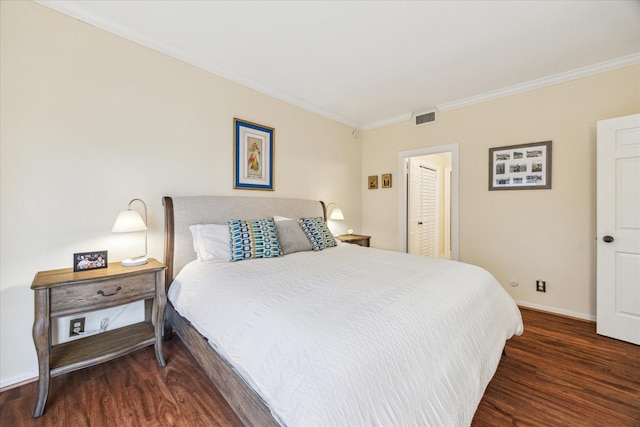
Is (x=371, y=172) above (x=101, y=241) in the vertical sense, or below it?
above

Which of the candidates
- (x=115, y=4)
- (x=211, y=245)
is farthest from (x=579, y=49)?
(x=115, y=4)

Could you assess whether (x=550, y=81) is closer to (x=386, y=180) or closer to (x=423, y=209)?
(x=386, y=180)

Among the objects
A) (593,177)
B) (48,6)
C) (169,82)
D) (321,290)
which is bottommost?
(321,290)

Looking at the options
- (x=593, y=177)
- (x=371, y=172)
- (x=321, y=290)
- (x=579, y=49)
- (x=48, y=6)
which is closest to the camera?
(x=321, y=290)

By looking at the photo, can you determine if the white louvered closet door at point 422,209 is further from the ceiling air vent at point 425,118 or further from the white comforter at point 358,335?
the white comforter at point 358,335

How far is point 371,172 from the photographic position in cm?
445

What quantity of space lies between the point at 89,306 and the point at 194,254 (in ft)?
2.81

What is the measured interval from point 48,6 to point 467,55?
11.1 feet

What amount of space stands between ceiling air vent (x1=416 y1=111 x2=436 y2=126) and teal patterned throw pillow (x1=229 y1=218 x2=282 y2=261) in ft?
9.26

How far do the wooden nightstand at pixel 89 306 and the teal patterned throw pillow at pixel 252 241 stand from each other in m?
0.57

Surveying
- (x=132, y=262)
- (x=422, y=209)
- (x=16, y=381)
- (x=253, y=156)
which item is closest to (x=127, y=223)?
(x=132, y=262)

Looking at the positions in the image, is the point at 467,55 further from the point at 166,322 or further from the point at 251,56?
the point at 166,322

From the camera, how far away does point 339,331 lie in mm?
987

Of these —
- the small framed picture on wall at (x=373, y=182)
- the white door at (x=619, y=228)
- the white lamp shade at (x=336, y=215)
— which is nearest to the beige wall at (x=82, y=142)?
the white lamp shade at (x=336, y=215)
